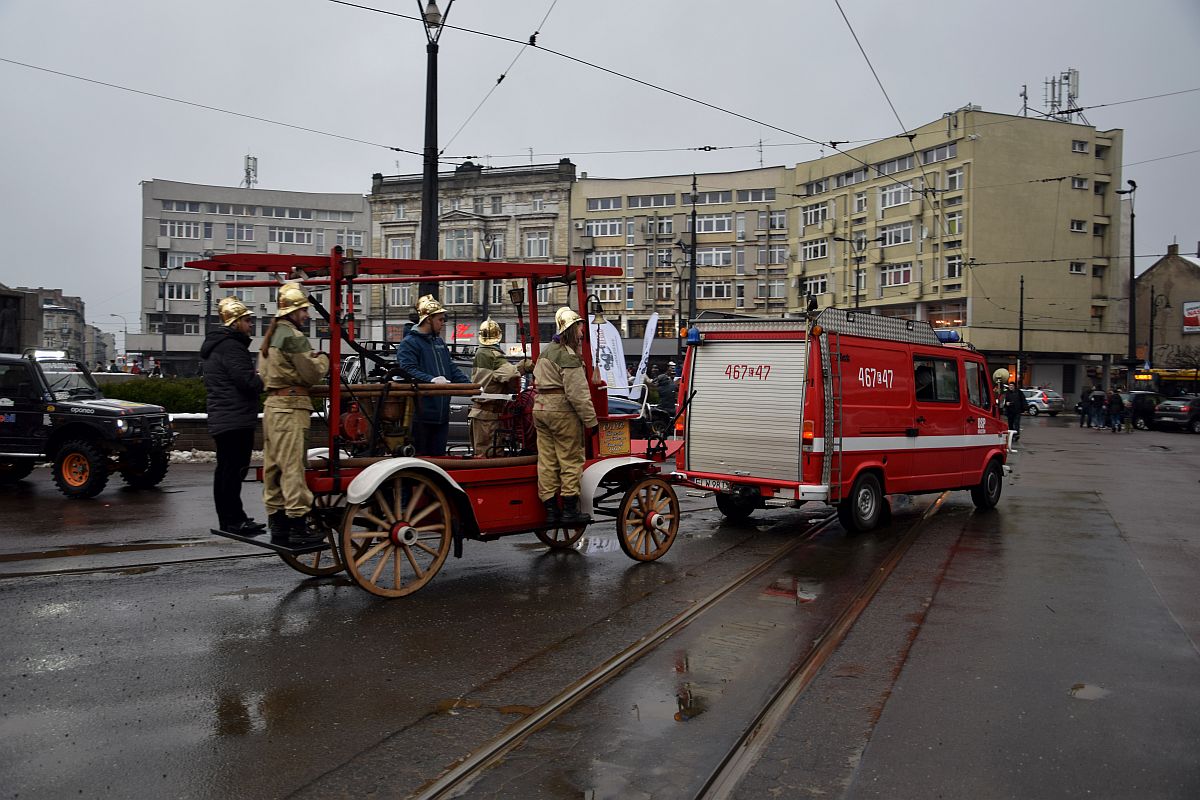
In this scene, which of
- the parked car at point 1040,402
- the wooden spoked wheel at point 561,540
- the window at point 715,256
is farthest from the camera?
the window at point 715,256

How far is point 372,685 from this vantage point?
5.00 metres

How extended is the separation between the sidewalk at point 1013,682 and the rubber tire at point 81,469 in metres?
10.3

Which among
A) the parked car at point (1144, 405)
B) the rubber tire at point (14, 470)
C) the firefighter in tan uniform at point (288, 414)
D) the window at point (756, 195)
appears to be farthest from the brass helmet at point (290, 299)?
the window at point (756, 195)

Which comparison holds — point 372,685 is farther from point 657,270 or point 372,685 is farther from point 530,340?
point 657,270

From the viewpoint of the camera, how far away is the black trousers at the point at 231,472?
7.66m

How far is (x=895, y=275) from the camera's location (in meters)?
56.8

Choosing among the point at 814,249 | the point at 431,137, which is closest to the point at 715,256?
the point at 814,249

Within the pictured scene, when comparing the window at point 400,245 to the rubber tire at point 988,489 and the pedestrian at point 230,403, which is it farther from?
the pedestrian at point 230,403

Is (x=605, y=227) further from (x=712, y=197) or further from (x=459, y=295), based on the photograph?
(x=459, y=295)

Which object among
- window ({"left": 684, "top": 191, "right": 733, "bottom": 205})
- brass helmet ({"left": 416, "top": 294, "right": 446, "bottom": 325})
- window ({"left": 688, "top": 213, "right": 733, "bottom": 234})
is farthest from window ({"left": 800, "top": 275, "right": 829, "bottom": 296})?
brass helmet ({"left": 416, "top": 294, "right": 446, "bottom": 325})

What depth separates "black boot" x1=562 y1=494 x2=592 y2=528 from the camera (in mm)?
7766

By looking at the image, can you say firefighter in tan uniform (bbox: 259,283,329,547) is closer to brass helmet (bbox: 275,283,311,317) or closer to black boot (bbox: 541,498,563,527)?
brass helmet (bbox: 275,283,311,317)

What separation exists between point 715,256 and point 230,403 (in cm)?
6128

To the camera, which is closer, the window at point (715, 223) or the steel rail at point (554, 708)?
the steel rail at point (554, 708)
